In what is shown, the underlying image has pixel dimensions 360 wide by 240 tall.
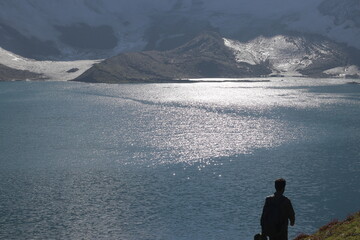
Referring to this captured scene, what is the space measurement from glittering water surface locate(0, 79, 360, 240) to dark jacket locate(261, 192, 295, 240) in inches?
1161

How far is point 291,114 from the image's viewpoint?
502ft

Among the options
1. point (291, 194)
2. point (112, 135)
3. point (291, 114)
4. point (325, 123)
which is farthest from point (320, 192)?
point (291, 114)

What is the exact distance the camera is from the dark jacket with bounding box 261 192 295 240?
25.6 meters

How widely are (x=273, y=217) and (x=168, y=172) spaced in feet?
183

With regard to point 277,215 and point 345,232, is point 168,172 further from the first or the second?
point 277,215

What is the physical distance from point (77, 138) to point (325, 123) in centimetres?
6563

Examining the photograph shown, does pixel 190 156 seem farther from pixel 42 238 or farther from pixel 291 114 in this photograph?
pixel 291 114

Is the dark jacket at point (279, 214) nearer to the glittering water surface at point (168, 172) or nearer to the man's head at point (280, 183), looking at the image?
the man's head at point (280, 183)

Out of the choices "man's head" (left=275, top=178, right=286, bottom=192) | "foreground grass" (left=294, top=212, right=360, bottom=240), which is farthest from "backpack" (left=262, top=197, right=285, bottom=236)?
"foreground grass" (left=294, top=212, right=360, bottom=240)

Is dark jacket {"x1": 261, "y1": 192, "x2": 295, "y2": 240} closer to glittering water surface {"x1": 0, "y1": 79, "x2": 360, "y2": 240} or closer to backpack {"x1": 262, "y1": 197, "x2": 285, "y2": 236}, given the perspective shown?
backpack {"x1": 262, "y1": 197, "x2": 285, "y2": 236}

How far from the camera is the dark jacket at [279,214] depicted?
2564 centimetres

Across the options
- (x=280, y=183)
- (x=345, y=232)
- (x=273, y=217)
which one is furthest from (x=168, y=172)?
(x=280, y=183)

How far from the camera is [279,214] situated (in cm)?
2572

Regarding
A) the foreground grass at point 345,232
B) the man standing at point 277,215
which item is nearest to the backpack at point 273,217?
the man standing at point 277,215
